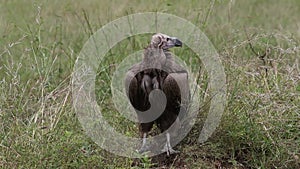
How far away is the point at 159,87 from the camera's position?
484 cm

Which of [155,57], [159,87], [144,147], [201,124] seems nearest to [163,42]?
[155,57]

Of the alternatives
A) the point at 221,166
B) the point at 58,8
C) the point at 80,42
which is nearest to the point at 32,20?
the point at 58,8

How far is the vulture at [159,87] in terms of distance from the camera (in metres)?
4.82

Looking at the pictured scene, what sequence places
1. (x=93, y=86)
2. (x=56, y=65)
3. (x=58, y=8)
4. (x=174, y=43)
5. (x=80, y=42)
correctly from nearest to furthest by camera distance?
1. (x=174, y=43)
2. (x=93, y=86)
3. (x=56, y=65)
4. (x=80, y=42)
5. (x=58, y=8)

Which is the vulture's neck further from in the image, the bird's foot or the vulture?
the bird's foot

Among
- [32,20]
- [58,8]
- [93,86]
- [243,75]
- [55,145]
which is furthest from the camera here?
[58,8]

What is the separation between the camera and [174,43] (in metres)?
5.06

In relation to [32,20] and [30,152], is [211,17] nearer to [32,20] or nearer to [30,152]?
[32,20]

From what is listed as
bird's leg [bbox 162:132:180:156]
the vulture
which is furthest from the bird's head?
bird's leg [bbox 162:132:180:156]

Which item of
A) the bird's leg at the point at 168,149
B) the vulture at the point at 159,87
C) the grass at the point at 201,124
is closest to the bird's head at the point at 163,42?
the vulture at the point at 159,87

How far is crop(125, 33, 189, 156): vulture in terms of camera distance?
482 cm

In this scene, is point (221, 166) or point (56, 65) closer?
point (221, 166)

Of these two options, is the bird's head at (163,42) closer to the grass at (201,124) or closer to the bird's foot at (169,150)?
the grass at (201,124)

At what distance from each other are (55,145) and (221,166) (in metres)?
1.27
